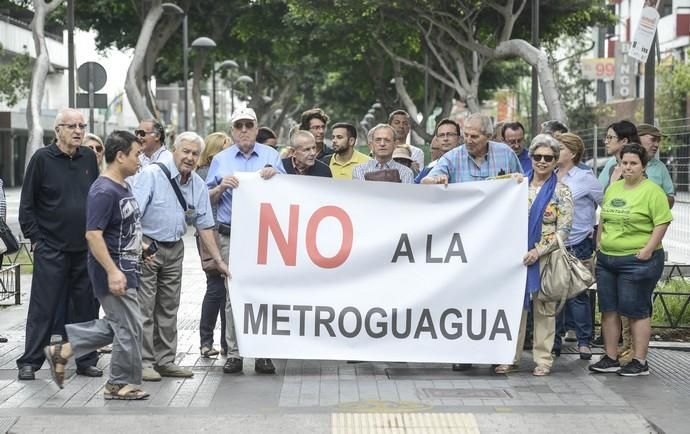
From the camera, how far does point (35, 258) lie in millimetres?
9438

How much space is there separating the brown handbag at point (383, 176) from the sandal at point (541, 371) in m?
1.77

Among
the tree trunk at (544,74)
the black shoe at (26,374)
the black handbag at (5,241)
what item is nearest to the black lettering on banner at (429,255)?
the black shoe at (26,374)

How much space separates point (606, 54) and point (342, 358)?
217 feet

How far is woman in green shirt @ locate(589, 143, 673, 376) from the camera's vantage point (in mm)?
9391

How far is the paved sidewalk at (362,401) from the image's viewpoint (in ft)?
25.1

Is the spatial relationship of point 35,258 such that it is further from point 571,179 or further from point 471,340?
point 571,179

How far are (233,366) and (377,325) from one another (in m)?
1.11

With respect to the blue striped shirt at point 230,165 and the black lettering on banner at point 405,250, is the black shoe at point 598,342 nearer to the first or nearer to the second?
the black lettering on banner at point 405,250

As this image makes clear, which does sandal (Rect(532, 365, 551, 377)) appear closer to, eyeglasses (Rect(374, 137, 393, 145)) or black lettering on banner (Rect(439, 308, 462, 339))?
black lettering on banner (Rect(439, 308, 462, 339))

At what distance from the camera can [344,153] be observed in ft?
35.3

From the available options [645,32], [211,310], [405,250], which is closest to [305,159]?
[405,250]

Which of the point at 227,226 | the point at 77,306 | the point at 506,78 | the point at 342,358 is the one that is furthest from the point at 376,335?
the point at 506,78

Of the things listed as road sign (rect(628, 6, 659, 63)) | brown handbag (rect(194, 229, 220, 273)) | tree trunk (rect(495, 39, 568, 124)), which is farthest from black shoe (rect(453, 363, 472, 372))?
tree trunk (rect(495, 39, 568, 124))

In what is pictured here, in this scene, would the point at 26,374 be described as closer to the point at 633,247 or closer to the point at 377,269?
the point at 377,269
